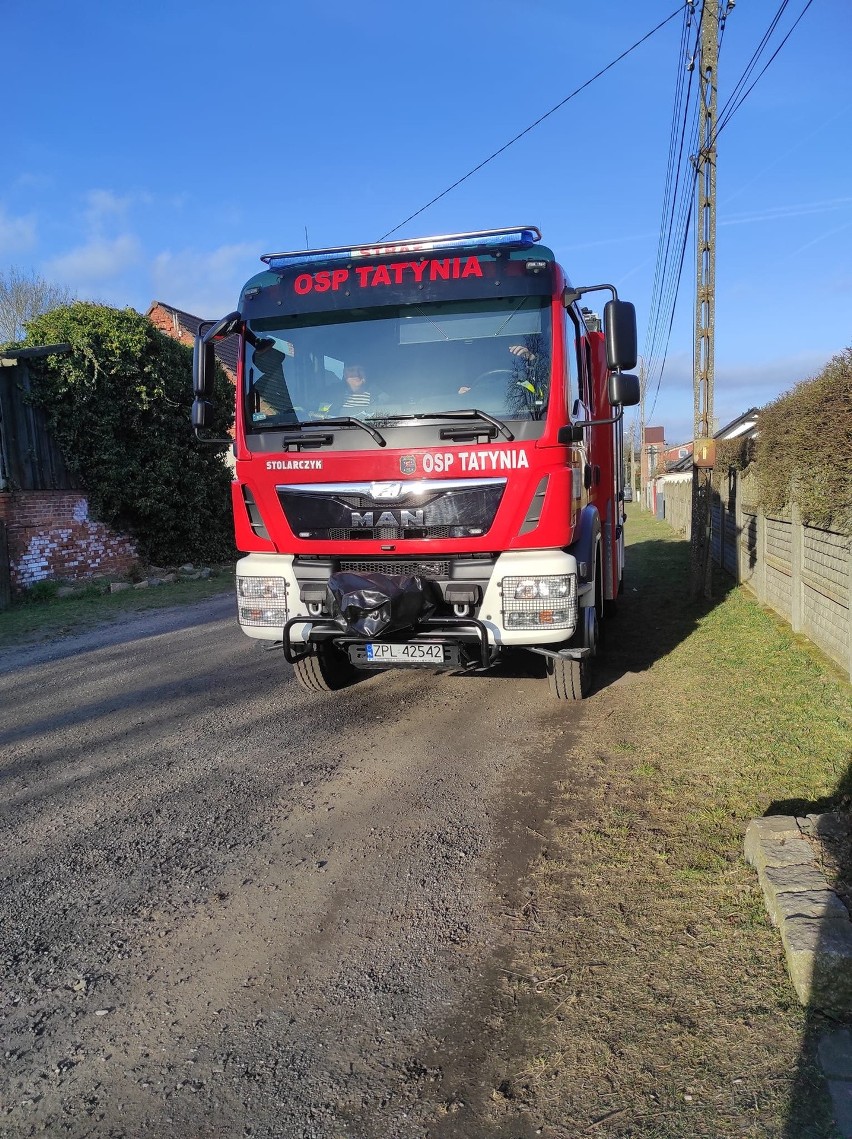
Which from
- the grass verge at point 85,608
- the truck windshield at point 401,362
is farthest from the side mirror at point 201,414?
the grass verge at point 85,608

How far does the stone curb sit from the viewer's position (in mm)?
2049

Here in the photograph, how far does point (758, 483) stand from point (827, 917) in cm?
734

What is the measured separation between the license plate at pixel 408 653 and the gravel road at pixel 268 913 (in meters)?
0.57

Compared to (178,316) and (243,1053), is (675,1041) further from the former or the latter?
(178,316)

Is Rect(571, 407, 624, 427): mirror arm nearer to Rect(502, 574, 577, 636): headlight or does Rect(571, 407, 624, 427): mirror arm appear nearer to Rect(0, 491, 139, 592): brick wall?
Rect(502, 574, 577, 636): headlight

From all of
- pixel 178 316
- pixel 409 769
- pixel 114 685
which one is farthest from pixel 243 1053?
pixel 178 316

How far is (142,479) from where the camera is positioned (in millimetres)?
14805

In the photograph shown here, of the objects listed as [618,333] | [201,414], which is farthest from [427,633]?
[201,414]

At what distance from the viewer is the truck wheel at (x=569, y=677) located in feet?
17.9

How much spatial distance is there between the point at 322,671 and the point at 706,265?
299 inches

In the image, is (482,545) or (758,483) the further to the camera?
(758,483)

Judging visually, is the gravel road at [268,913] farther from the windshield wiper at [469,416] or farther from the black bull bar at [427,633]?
the windshield wiper at [469,416]

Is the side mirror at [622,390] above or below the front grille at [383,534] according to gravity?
above

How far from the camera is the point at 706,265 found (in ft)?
32.0
